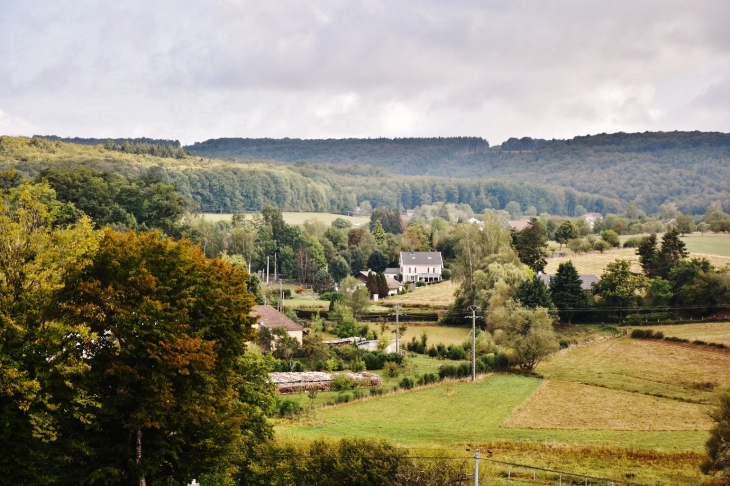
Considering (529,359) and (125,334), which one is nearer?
(125,334)

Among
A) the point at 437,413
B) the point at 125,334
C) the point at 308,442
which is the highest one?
the point at 125,334

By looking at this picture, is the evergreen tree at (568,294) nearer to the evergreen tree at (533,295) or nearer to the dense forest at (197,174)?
the evergreen tree at (533,295)

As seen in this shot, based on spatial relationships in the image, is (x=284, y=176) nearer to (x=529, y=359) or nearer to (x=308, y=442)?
(x=529, y=359)

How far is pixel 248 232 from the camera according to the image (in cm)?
9694

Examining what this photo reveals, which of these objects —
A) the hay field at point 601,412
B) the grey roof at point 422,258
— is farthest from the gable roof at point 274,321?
the grey roof at point 422,258

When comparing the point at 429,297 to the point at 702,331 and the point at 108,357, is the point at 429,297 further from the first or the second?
the point at 108,357

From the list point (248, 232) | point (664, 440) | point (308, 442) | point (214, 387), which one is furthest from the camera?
point (248, 232)

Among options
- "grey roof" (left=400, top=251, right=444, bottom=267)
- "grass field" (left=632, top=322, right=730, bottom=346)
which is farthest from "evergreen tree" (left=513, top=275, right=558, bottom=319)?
"grey roof" (left=400, top=251, right=444, bottom=267)

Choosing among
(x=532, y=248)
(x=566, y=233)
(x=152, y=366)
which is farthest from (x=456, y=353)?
(x=566, y=233)

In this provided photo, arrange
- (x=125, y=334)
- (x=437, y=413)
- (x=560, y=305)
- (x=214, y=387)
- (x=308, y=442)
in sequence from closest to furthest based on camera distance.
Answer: (x=125, y=334) → (x=214, y=387) → (x=308, y=442) → (x=437, y=413) → (x=560, y=305)

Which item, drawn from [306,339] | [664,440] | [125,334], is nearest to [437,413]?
[664,440]

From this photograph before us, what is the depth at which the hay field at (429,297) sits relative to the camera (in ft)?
244

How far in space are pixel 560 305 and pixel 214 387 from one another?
154ft

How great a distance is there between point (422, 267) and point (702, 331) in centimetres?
4353
